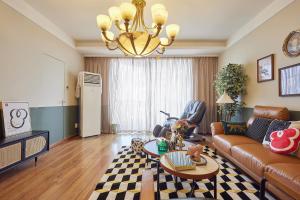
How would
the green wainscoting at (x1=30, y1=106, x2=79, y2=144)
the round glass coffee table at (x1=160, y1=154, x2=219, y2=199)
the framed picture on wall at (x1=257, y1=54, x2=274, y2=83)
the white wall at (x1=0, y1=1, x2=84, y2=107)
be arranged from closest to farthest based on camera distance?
the round glass coffee table at (x1=160, y1=154, x2=219, y2=199) → the white wall at (x1=0, y1=1, x2=84, y2=107) → the framed picture on wall at (x1=257, y1=54, x2=274, y2=83) → the green wainscoting at (x1=30, y1=106, x2=79, y2=144)

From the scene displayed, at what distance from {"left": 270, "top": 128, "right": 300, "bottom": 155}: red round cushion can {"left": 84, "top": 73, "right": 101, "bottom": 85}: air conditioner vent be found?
13.5 feet

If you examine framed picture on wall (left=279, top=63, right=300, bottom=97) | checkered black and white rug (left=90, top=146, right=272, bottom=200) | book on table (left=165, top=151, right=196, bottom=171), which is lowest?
checkered black and white rug (left=90, top=146, right=272, bottom=200)

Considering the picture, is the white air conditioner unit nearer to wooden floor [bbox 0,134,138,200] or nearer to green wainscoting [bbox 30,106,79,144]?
green wainscoting [bbox 30,106,79,144]

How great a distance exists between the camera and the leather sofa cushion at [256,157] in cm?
179

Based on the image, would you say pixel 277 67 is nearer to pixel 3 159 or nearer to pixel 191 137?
pixel 191 137

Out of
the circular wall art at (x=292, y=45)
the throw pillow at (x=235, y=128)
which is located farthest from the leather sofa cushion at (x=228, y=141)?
the circular wall art at (x=292, y=45)

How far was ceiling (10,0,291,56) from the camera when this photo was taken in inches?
108

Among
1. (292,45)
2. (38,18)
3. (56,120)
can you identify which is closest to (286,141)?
(292,45)

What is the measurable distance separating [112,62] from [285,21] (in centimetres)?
406

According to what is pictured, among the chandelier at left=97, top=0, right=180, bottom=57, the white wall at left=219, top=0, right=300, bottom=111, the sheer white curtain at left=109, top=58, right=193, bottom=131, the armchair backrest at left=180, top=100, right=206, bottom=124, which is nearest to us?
the chandelier at left=97, top=0, right=180, bottom=57

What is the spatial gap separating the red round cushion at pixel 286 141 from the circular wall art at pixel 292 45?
110cm

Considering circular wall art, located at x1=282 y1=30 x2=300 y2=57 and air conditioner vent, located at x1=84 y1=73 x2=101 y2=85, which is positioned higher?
circular wall art, located at x1=282 y1=30 x2=300 y2=57

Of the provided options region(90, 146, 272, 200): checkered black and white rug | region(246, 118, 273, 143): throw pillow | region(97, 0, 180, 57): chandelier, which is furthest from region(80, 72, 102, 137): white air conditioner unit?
region(246, 118, 273, 143): throw pillow

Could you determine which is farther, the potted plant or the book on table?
the potted plant
